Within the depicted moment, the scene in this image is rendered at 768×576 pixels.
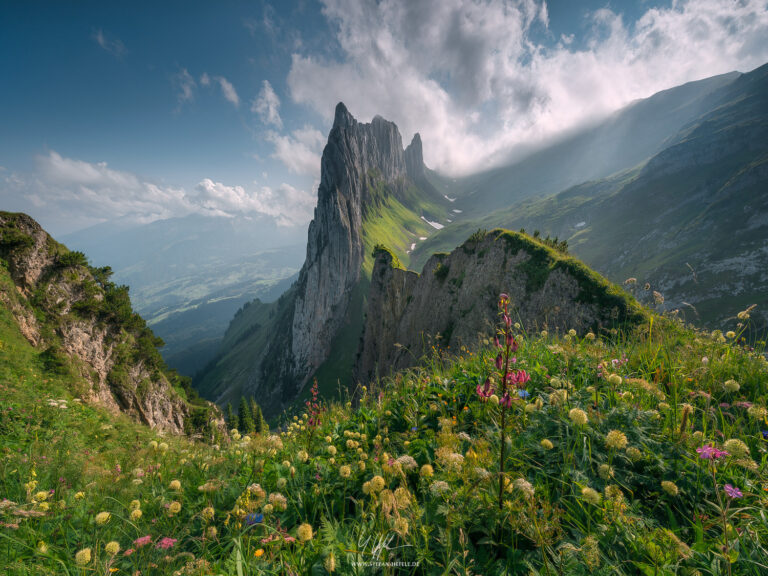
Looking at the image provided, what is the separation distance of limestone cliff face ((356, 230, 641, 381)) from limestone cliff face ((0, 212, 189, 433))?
78.9ft

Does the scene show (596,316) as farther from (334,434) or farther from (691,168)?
(691,168)

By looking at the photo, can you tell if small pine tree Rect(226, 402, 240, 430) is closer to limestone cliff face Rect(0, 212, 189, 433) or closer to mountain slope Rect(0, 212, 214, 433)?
mountain slope Rect(0, 212, 214, 433)

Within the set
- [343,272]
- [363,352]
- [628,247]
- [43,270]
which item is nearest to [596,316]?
[363,352]

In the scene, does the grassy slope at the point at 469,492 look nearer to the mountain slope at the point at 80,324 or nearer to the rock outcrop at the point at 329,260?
the mountain slope at the point at 80,324

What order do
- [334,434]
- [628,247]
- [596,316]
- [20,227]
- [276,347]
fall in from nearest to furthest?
[334,434] < [596,316] < [20,227] < [276,347] < [628,247]

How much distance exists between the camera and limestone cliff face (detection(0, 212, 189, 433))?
67.6 ft

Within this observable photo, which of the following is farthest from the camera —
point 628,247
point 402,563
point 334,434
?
point 628,247

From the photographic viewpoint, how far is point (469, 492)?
7.18 ft

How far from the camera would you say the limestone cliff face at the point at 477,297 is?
2206cm

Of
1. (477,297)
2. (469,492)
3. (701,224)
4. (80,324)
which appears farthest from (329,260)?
(701,224)

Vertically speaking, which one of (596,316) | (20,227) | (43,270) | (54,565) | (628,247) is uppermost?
(20,227)

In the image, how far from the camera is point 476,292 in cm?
3116

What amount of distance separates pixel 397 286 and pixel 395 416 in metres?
40.5

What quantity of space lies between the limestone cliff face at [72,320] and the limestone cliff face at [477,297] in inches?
947
